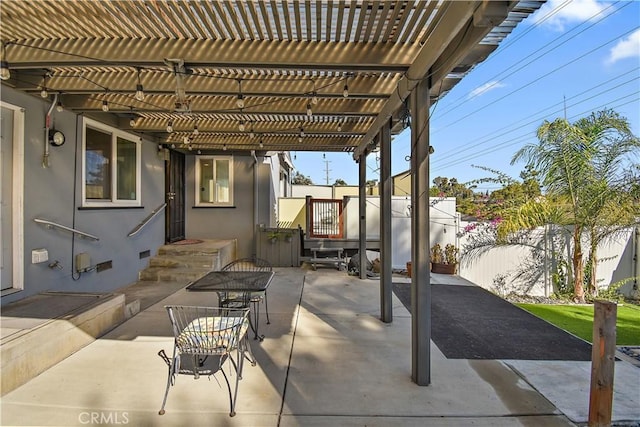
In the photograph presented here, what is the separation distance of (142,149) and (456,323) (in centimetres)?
663

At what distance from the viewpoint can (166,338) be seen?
11.9 feet

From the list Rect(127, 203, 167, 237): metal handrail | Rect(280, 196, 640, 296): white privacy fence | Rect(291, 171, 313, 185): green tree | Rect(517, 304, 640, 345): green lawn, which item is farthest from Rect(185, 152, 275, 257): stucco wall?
Rect(291, 171, 313, 185): green tree

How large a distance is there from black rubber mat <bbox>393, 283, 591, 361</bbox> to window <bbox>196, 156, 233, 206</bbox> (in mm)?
5625

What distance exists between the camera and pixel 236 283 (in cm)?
367

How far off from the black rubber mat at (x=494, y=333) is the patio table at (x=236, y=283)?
212cm

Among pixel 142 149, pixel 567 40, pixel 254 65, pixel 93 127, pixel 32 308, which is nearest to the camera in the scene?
pixel 254 65

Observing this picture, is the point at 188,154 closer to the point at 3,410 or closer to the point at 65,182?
the point at 65,182

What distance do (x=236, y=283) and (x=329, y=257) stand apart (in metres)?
5.33

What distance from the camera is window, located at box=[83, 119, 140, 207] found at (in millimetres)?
5141

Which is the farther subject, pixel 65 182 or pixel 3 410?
pixel 65 182

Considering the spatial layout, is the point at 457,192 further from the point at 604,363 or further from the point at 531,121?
the point at 604,363

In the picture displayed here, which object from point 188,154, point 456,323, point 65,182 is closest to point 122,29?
point 65,182

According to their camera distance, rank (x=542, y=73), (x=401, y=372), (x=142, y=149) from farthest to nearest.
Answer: (x=542, y=73), (x=142, y=149), (x=401, y=372)

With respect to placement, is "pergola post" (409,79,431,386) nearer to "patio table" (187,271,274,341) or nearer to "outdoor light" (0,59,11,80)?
"patio table" (187,271,274,341)
